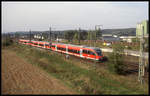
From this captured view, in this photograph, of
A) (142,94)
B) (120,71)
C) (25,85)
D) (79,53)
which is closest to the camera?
(142,94)

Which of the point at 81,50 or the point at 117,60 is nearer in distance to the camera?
the point at 117,60

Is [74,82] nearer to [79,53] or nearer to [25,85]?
[25,85]

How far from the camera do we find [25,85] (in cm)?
1327

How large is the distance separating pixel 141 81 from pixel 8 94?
10350 millimetres

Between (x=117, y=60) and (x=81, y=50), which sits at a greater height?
(x=81, y=50)

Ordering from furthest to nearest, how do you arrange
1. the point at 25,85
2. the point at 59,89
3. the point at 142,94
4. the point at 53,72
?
the point at 53,72
the point at 25,85
the point at 59,89
the point at 142,94

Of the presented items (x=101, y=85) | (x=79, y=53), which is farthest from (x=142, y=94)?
(x=79, y=53)

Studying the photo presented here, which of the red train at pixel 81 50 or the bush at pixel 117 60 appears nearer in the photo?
the bush at pixel 117 60

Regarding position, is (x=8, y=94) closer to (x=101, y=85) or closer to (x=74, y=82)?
(x=74, y=82)

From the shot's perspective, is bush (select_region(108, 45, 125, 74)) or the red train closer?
bush (select_region(108, 45, 125, 74))

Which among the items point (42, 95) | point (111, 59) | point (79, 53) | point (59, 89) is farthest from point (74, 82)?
point (79, 53)

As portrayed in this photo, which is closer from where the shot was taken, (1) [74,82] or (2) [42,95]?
(2) [42,95]

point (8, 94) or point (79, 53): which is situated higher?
point (79, 53)

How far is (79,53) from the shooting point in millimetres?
25094
